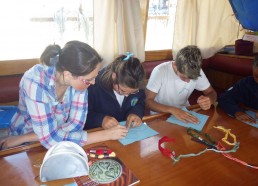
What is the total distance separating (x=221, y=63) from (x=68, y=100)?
7.79ft

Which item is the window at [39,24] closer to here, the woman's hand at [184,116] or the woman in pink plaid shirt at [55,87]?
the woman in pink plaid shirt at [55,87]

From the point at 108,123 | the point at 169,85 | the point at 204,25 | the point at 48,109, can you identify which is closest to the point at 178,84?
the point at 169,85

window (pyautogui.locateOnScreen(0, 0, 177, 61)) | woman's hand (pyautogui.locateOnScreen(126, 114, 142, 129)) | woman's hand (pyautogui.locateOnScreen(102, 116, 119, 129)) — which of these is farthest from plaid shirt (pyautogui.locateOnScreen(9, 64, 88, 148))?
window (pyautogui.locateOnScreen(0, 0, 177, 61))

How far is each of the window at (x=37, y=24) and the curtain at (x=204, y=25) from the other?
111 centimetres

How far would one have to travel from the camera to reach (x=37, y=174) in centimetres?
84

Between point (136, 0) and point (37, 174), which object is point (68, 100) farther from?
point (136, 0)

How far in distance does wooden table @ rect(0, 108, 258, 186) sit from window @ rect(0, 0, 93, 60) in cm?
122

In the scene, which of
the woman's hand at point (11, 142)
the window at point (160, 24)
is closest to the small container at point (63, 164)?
the woman's hand at point (11, 142)

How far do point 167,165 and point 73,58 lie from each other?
0.62 meters

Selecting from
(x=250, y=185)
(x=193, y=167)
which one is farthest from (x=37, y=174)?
(x=250, y=185)

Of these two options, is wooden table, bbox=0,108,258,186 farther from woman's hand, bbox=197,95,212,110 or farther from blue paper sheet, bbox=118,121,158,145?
woman's hand, bbox=197,95,212,110

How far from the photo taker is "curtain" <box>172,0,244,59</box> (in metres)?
2.66

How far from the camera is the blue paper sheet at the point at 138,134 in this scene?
1114mm

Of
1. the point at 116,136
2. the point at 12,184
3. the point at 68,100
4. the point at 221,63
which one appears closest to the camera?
the point at 12,184
